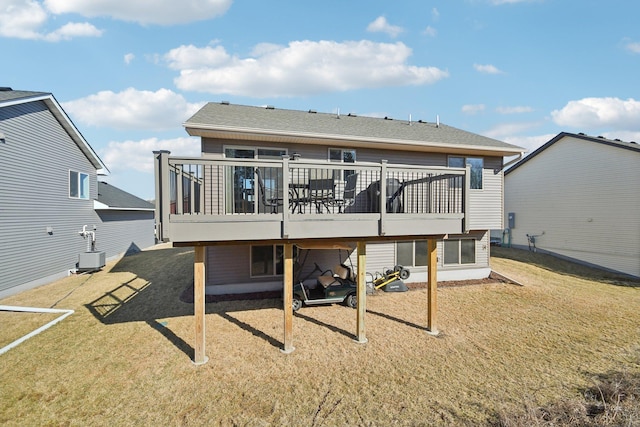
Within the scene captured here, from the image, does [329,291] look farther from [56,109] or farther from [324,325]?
[56,109]

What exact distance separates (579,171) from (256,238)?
712 inches

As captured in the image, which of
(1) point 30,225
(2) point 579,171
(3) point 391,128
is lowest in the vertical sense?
(1) point 30,225

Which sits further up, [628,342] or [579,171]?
[579,171]

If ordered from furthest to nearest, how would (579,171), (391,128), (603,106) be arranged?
(603,106) → (579,171) → (391,128)

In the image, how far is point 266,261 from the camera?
31.3 feet

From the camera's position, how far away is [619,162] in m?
13.8

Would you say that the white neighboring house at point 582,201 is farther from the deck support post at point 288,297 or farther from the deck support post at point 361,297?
the deck support post at point 288,297

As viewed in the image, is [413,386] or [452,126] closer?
[413,386]

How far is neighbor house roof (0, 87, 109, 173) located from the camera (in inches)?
384

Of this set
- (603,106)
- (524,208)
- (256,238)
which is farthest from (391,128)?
(603,106)

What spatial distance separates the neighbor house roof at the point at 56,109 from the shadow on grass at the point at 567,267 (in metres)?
20.9

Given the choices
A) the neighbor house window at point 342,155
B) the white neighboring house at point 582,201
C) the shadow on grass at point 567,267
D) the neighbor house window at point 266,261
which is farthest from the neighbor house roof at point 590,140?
the neighbor house window at point 266,261

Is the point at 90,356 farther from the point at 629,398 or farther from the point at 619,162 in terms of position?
the point at 619,162

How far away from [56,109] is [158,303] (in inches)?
363
